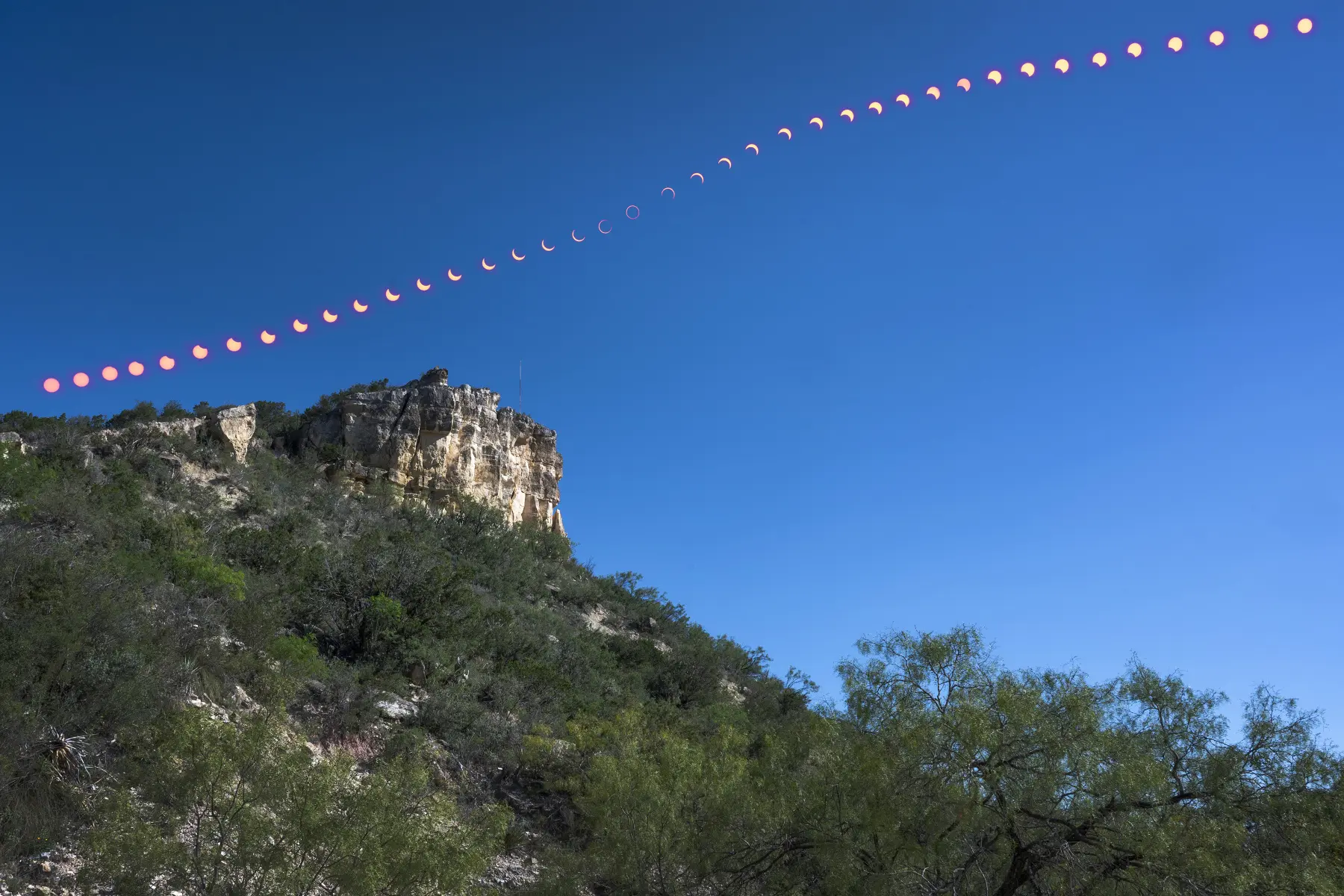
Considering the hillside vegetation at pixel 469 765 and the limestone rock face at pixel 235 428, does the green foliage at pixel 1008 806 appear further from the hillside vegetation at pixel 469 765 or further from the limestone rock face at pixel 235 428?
the limestone rock face at pixel 235 428

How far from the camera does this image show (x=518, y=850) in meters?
14.7

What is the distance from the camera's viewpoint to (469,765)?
1630cm

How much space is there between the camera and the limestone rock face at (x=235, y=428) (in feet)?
96.4

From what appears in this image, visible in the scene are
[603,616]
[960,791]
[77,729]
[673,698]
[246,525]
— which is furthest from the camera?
[603,616]

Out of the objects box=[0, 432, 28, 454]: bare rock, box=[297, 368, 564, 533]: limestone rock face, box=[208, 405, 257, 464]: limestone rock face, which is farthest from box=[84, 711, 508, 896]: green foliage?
box=[297, 368, 564, 533]: limestone rock face

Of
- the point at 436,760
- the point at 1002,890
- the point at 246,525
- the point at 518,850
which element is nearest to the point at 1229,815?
the point at 1002,890

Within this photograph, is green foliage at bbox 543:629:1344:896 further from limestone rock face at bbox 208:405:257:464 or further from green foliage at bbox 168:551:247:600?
limestone rock face at bbox 208:405:257:464

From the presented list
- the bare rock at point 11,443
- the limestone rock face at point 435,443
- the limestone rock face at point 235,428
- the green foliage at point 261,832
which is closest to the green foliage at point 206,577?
the bare rock at point 11,443

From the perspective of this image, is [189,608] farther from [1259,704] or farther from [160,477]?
[1259,704]

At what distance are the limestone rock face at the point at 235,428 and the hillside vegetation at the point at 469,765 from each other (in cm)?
807

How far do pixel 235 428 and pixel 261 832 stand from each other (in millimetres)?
26167

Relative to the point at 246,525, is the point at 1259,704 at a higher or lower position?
lower

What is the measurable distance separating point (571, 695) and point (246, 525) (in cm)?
1117

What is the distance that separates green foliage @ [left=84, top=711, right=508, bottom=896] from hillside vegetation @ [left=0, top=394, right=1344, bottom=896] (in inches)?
1.3
